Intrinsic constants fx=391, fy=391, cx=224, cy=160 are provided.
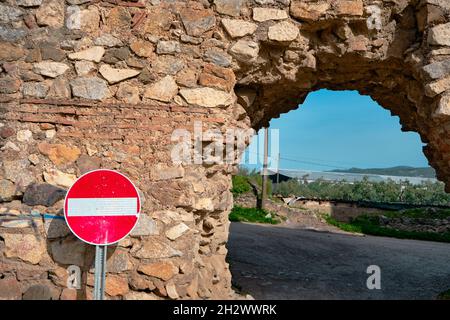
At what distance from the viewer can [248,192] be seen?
60.4 feet

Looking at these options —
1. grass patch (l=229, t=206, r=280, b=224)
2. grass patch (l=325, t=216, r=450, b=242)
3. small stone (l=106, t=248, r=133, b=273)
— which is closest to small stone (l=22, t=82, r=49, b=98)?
small stone (l=106, t=248, r=133, b=273)

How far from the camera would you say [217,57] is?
3.41m

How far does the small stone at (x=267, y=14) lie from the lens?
11.4 ft

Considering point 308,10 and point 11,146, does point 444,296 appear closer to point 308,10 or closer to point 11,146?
point 308,10

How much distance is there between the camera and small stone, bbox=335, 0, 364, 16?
11.7 ft

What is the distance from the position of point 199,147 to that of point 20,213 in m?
1.52

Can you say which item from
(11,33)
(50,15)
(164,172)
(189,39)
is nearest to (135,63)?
(189,39)

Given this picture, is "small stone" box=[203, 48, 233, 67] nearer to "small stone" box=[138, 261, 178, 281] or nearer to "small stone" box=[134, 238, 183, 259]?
"small stone" box=[134, 238, 183, 259]

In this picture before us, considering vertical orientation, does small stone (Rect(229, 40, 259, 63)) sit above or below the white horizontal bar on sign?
above

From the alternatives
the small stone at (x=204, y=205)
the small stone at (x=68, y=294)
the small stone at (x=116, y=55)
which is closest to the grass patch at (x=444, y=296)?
the small stone at (x=204, y=205)

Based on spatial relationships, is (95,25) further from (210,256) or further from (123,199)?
(210,256)

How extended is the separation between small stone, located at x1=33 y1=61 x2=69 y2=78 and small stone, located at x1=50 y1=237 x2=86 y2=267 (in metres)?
1.37

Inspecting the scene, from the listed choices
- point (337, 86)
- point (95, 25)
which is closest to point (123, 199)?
point (95, 25)

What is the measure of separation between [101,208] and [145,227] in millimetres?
546
